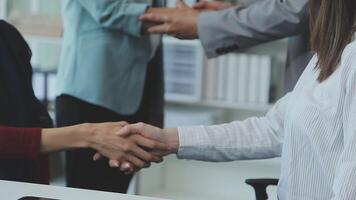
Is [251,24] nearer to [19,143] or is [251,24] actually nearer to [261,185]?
[261,185]

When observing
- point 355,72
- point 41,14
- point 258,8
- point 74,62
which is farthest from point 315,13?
point 41,14

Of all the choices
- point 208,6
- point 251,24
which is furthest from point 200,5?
point 251,24

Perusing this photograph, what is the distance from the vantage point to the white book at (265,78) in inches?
132

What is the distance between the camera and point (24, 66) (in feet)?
5.93

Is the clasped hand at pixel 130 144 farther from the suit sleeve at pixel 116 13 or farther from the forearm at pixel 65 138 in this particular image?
the suit sleeve at pixel 116 13

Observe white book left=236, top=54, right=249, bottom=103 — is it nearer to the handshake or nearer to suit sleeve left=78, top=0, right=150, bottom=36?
suit sleeve left=78, top=0, right=150, bottom=36

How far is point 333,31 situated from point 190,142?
51 cm

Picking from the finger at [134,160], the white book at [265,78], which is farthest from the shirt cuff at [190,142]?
the white book at [265,78]

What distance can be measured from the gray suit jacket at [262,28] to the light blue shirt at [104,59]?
0.24 m

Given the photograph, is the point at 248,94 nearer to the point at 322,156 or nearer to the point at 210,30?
the point at 210,30

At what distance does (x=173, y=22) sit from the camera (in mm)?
2229

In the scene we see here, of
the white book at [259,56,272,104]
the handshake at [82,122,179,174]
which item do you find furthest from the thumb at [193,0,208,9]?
the white book at [259,56,272,104]

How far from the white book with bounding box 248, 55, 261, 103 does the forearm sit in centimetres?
168

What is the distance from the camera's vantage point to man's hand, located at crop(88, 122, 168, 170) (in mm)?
1809
